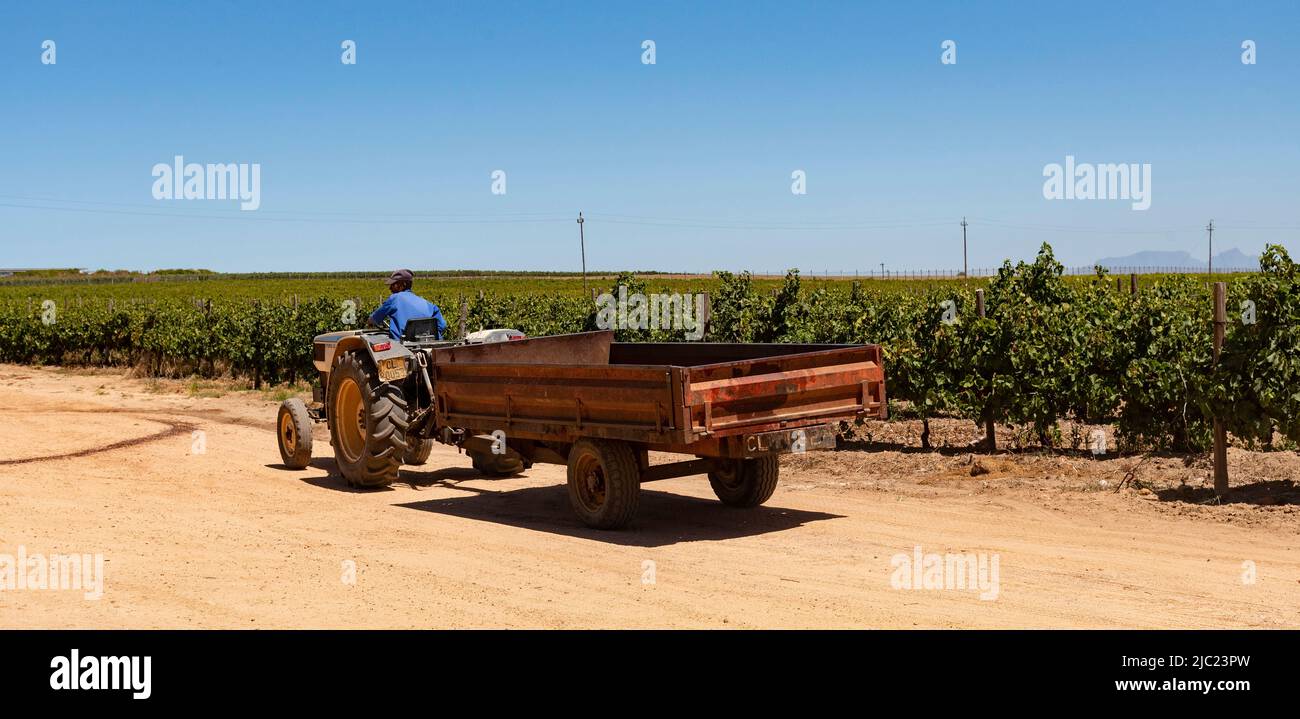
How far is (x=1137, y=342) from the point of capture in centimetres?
1363

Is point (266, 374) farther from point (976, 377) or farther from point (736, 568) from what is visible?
point (736, 568)

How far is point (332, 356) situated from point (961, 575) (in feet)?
25.2

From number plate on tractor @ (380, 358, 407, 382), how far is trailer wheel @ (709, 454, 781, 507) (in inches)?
127

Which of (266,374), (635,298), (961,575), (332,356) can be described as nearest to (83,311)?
(266,374)

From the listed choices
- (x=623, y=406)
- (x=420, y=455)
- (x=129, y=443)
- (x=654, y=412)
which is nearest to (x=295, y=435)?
(x=420, y=455)

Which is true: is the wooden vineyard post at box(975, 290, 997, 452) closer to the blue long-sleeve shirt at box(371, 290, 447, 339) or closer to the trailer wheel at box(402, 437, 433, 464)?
the trailer wheel at box(402, 437, 433, 464)

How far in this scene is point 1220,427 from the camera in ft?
35.3

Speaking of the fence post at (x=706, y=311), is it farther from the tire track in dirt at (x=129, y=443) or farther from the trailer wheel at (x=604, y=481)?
the trailer wheel at (x=604, y=481)

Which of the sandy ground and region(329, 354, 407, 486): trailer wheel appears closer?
the sandy ground

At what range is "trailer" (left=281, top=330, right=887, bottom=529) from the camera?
344 inches

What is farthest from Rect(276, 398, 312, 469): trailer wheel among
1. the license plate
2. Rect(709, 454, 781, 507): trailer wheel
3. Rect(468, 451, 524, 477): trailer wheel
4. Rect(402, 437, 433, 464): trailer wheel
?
the license plate

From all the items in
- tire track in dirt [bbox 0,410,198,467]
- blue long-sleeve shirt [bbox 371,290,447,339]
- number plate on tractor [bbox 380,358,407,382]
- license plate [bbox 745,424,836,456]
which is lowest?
tire track in dirt [bbox 0,410,198,467]

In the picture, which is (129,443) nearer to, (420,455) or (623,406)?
(420,455)

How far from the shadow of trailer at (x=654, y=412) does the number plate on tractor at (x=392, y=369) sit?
0.75 meters
